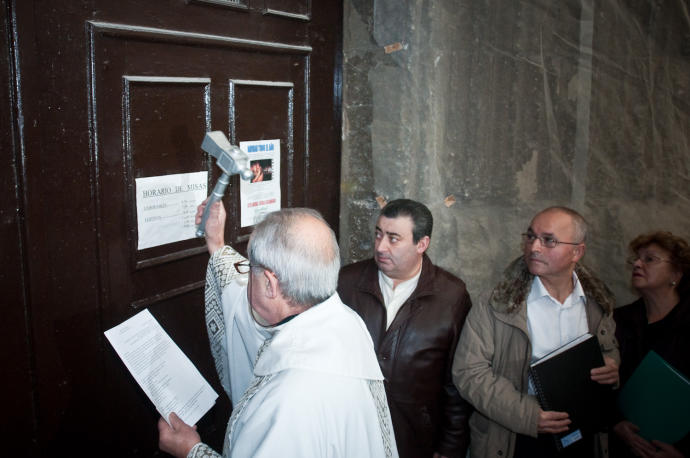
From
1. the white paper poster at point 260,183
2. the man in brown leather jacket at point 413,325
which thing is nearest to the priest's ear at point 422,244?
the man in brown leather jacket at point 413,325

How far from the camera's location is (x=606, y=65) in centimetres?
355

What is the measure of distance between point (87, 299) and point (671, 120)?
3.36m

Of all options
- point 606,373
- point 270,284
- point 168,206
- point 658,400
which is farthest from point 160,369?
point 658,400

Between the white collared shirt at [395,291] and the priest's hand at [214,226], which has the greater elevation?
the priest's hand at [214,226]

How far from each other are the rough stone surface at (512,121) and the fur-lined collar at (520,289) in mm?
415

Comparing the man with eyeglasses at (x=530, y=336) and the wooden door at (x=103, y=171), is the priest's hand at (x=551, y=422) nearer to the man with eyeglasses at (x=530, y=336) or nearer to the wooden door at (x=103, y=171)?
the man with eyeglasses at (x=530, y=336)

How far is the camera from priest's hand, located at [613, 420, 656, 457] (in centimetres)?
262

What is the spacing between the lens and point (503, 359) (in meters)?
2.60

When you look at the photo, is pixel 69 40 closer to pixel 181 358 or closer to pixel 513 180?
pixel 181 358

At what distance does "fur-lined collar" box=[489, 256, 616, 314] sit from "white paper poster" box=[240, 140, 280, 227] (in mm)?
1090

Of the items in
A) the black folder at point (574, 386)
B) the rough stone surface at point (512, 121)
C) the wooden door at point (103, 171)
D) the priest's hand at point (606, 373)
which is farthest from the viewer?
the rough stone surface at point (512, 121)

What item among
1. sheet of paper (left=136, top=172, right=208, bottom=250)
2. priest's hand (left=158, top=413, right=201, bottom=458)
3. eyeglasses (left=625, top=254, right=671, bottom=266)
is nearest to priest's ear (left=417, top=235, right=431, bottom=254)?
sheet of paper (left=136, top=172, right=208, bottom=250)

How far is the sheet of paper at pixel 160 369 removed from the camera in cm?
181

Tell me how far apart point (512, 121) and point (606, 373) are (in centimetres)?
150
